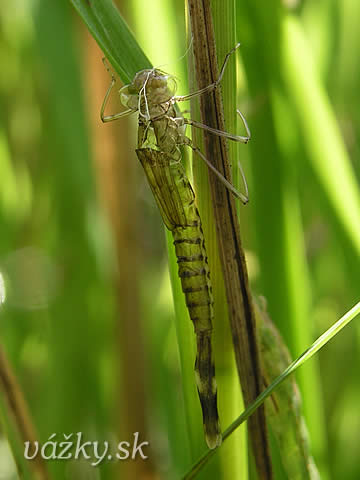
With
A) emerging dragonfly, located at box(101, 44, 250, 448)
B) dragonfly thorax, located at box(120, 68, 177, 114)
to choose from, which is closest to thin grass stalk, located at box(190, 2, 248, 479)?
emerging dragonfly, located at box(101, 44, 250, 448)

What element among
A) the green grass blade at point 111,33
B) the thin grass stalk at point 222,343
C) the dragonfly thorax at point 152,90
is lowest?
the thin grass stalk at point 222,343

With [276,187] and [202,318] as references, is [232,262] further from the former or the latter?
[276,187]

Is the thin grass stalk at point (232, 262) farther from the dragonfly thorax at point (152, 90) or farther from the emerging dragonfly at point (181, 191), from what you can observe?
the dragonfly thorax at point (152, 90)

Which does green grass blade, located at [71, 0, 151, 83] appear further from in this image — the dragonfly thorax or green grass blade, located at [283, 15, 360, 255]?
→ green grass blade, located at [283, 15, 360, 255]

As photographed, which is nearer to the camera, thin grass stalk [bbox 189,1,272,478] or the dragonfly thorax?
thin grass stalk [bbox 189,1,272,478]

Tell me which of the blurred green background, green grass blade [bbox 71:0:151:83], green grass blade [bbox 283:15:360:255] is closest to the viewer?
green grass blade [bbox 71:0:151:83]

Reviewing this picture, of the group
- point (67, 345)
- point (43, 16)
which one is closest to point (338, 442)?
point (67, 345)

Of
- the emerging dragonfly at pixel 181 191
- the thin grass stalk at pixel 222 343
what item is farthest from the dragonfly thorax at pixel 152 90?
the thin grass stalk at pixel 222 343
